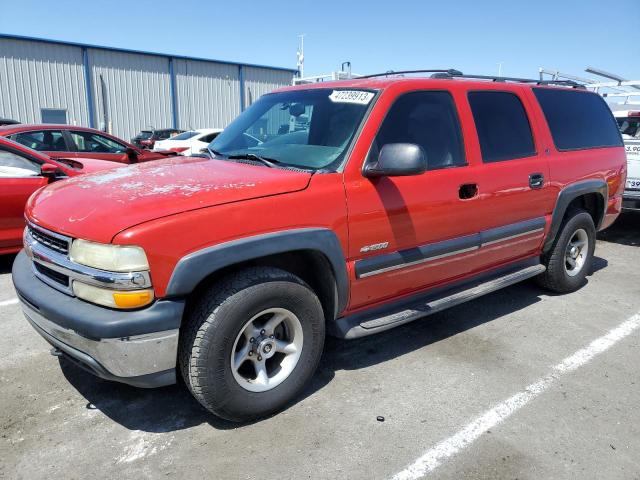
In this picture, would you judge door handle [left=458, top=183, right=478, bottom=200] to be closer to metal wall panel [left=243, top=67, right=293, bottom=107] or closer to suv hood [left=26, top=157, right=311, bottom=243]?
suv hood [left=26, top=157, right=311, bottom=243]

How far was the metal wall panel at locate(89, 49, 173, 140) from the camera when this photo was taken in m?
21.9

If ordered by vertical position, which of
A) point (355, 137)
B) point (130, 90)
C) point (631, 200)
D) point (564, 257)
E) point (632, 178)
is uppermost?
point (130, 90)

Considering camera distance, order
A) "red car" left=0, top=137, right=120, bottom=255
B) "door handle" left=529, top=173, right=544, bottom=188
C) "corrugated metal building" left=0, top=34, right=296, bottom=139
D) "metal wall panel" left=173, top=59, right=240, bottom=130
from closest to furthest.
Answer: "door handle" left=529, top=173, right=544, bottom=188 < "red car" left=0, top=137, right=120, bottom=255 < "corrugated metal building" left=0, top=34, right=296, bottom=139 < "metal wall panel" left=173, top=59, right=240, bottom=130

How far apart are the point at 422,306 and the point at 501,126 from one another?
1598 mm

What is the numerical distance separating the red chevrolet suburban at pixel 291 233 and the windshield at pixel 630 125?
20.4 ft

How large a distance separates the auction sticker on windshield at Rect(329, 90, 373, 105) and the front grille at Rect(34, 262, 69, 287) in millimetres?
2006

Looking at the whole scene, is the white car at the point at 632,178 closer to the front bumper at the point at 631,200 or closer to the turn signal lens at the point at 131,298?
the front bumper at the point at 631,200

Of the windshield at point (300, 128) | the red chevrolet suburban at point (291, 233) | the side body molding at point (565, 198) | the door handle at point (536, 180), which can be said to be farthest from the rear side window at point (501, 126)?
the windshield at point (300, 128)

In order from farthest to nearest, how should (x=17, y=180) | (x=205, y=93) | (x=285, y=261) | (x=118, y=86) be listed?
1. (x=205, y=93)
2. (x=118, y=86)
3. (x=17, y=180)
4. (x=285, y=261)

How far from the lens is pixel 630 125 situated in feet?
31.2

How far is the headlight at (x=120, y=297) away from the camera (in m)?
2.34

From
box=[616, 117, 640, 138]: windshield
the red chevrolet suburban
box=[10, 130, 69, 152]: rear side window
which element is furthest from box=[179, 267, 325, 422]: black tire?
box=[616, 117, 640, 138]: windshield

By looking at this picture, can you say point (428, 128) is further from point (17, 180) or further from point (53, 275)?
point (17, 180)

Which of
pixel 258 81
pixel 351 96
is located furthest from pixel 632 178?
pixel 258 81
